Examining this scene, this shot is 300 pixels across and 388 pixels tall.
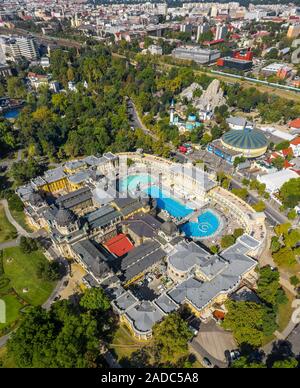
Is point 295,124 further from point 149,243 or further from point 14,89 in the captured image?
point 14,89

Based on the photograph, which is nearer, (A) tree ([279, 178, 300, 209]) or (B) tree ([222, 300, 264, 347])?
(B) tree ([222, 300, 264, 347])

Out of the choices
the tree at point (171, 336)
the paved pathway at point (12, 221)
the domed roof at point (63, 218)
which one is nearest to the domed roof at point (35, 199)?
the paved pathway at point (12, 221)

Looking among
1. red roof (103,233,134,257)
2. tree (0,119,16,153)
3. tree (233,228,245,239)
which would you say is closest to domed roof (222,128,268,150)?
tree (233,228,245,239)

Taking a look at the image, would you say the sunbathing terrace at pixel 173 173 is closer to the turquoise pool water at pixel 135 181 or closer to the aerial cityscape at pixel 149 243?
the aerial cityscape at pixel 149 243

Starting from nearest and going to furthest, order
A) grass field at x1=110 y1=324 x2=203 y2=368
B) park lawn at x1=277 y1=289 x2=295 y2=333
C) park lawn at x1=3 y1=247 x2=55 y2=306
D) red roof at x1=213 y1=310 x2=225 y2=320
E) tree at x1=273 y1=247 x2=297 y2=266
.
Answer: grass field at x1=110 y1=324 x2=203 y2=368 < park lawn at x1=277 y1=289 x2=295 y2=333 < red roof at x1=213 y1=310 x2=225 y2=320 < park lawn at x1=3 y1=247 x2=55 y2=306 < tree at x1=273 y1=247 x2=297 y2=266

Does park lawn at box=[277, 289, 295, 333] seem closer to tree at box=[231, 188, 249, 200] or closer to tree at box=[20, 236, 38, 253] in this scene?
tree at box=[231, 188, 249, 200]

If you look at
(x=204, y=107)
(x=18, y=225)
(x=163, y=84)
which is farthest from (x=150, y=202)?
(x=163, y=84)
